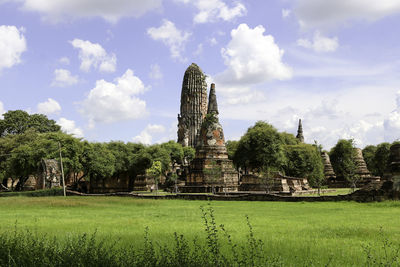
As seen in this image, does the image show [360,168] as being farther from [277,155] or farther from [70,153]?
[70,153]

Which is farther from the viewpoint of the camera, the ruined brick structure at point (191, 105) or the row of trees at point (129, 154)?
the ruined brick structure at point (191, 105)

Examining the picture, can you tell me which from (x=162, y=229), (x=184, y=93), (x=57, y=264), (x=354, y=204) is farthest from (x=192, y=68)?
(x=57, y=264)

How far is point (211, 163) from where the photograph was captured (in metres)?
44.4

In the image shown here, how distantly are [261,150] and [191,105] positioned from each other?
3158 cm

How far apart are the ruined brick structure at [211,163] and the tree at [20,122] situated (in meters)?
31.5

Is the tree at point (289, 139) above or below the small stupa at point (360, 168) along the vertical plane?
above

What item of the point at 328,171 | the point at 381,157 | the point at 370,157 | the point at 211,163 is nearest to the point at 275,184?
the point at 211,163

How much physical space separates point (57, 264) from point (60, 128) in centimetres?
6772

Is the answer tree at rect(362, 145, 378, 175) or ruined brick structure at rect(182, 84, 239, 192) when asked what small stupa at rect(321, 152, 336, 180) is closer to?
tree at rect(362, 145, 378, 175)

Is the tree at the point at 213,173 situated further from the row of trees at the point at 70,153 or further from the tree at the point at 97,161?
the tree at the point at 97,161

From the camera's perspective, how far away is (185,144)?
83000mm

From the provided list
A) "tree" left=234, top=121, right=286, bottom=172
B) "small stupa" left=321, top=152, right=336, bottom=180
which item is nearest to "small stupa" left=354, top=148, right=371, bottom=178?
"small stupa" left=321, top=152, right=336, bottom=180

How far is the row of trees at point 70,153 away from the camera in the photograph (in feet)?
142

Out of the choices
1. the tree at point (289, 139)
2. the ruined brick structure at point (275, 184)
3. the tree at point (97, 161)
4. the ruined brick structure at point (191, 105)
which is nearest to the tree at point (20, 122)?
the tree at point (97, 161)
